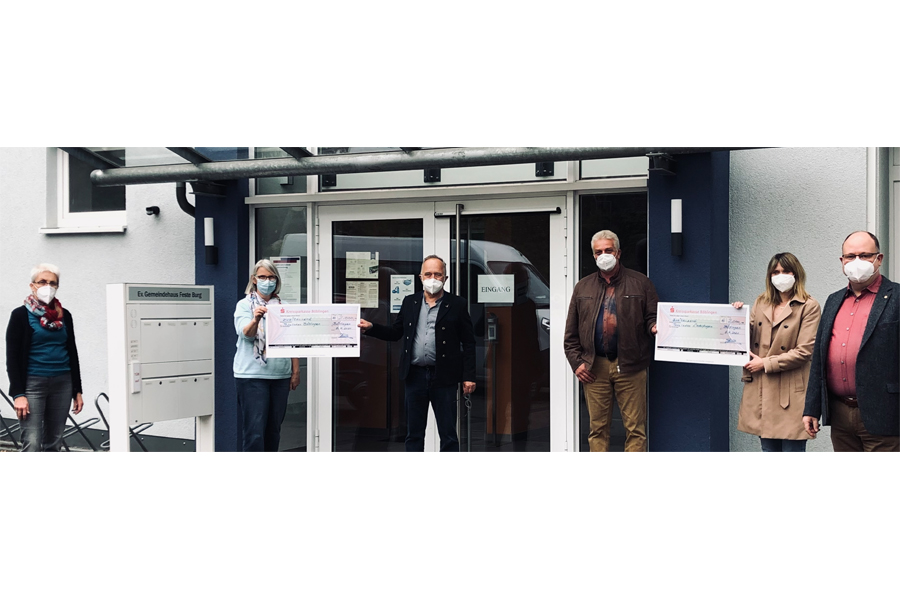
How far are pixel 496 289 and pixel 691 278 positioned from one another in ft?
5.29

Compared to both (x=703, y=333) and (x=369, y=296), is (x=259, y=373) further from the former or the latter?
(x=703, y=333)

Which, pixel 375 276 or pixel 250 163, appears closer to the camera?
pixel 250 163

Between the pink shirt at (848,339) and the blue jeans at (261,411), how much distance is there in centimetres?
385

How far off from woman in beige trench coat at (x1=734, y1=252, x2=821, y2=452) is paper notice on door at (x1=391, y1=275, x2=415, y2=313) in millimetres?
2905

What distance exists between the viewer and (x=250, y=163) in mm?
7031

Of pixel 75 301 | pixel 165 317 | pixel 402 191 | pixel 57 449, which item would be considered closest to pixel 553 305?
pixel 402 191

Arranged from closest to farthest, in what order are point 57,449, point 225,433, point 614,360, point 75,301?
point 614,360 → point 57,449 → point 225,433 → point 75,301

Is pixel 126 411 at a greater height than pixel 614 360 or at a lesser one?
lesser

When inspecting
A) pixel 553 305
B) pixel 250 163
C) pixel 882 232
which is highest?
pixel 250 163

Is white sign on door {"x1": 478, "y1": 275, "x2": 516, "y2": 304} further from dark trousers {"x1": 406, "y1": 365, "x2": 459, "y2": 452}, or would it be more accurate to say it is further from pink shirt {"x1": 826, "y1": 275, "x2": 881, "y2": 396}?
pink shirt {"x1": 826, "y1": 275, "x2": 881, "y2": 396}

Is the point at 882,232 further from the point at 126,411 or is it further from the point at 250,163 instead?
the point at 126,411

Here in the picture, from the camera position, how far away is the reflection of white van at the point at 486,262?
7102 mm

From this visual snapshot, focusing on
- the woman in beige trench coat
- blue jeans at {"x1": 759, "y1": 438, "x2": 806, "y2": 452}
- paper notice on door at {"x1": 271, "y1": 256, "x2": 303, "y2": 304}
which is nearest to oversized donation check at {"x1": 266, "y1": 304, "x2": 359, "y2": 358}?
paper notice on door at {"x1": 271, "y1": 256, "x2": 303, "y2": 304}

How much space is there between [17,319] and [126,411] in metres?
1.02
